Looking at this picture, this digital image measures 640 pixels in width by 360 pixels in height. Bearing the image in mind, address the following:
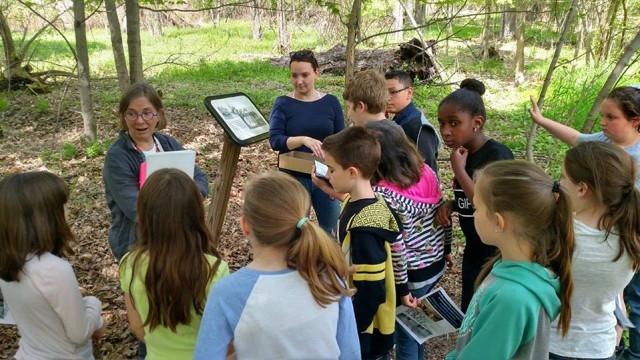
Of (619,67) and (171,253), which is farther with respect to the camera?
(619,67)

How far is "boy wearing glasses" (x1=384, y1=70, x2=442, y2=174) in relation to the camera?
299cm

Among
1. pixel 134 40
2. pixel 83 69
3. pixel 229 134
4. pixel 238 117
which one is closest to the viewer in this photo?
pixel 229 134

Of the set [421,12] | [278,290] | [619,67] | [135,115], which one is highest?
[421,12]

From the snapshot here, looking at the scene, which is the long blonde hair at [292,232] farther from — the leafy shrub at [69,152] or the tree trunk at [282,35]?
the tree trunk at [282,35]

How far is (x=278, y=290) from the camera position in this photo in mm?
1544

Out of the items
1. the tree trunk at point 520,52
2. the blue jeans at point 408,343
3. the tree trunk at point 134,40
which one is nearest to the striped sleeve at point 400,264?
the blue jeans at point 408,343

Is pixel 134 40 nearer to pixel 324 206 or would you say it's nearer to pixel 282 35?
pixel 324 206

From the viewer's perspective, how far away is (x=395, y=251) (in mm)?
2361

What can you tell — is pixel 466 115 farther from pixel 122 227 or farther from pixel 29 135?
pixel 29 135

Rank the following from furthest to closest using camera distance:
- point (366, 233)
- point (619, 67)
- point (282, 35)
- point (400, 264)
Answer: point (282, 35), point (619, 67), point (400, 264), point (366, 233)

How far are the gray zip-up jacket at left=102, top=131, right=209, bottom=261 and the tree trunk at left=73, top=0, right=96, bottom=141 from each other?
171 inches

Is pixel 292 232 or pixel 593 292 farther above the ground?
pixel 292 232

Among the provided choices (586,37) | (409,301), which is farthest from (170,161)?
(586,37)

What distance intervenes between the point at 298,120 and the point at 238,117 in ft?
1.87
